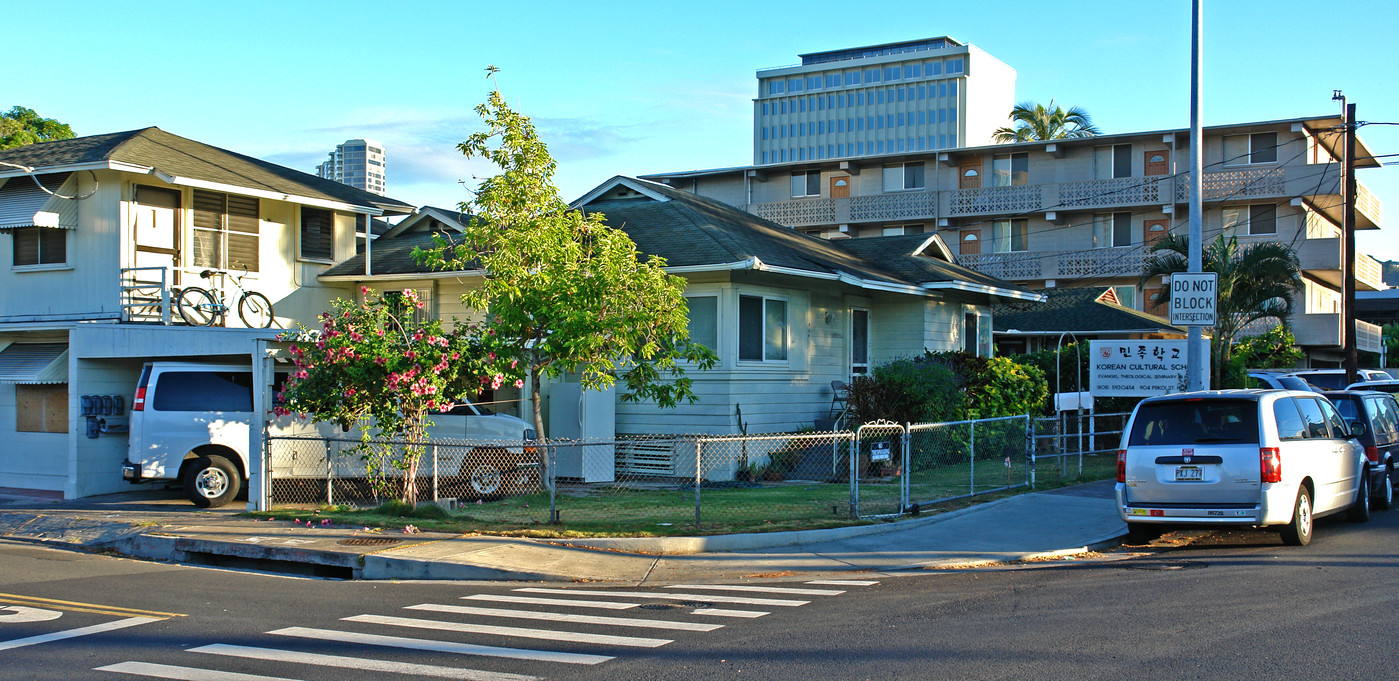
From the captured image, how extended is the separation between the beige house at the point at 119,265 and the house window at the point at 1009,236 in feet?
98.3

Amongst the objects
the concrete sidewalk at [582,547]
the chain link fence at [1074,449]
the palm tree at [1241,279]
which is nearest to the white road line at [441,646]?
the concrete sidewalk at [582,547]

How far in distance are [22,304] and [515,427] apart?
35.7 feet

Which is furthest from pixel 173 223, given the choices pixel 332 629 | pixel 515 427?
pixel 332 629

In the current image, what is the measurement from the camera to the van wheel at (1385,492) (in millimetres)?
14468

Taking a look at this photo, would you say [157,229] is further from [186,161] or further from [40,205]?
[40,205]

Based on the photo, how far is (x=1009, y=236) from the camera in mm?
45469

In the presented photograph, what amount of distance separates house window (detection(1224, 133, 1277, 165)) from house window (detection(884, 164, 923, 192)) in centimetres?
1228

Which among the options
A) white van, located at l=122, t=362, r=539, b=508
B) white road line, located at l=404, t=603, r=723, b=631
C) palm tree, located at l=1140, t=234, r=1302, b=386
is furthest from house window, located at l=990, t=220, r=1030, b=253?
white road line, located at l=404, t=603, r=723, b=631

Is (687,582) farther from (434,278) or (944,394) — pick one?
(434,278)

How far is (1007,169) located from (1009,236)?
2982mm

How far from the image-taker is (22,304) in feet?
64.3

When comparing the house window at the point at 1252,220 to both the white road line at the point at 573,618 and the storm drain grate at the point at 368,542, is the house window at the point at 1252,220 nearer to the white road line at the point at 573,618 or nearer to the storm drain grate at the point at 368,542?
the storm drain grate at the point at 368,542

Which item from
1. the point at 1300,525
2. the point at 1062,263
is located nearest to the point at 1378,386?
the point at 1300,525

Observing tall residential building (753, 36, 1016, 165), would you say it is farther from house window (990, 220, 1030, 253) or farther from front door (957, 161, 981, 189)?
house window (990, 220, 1030, 253)
